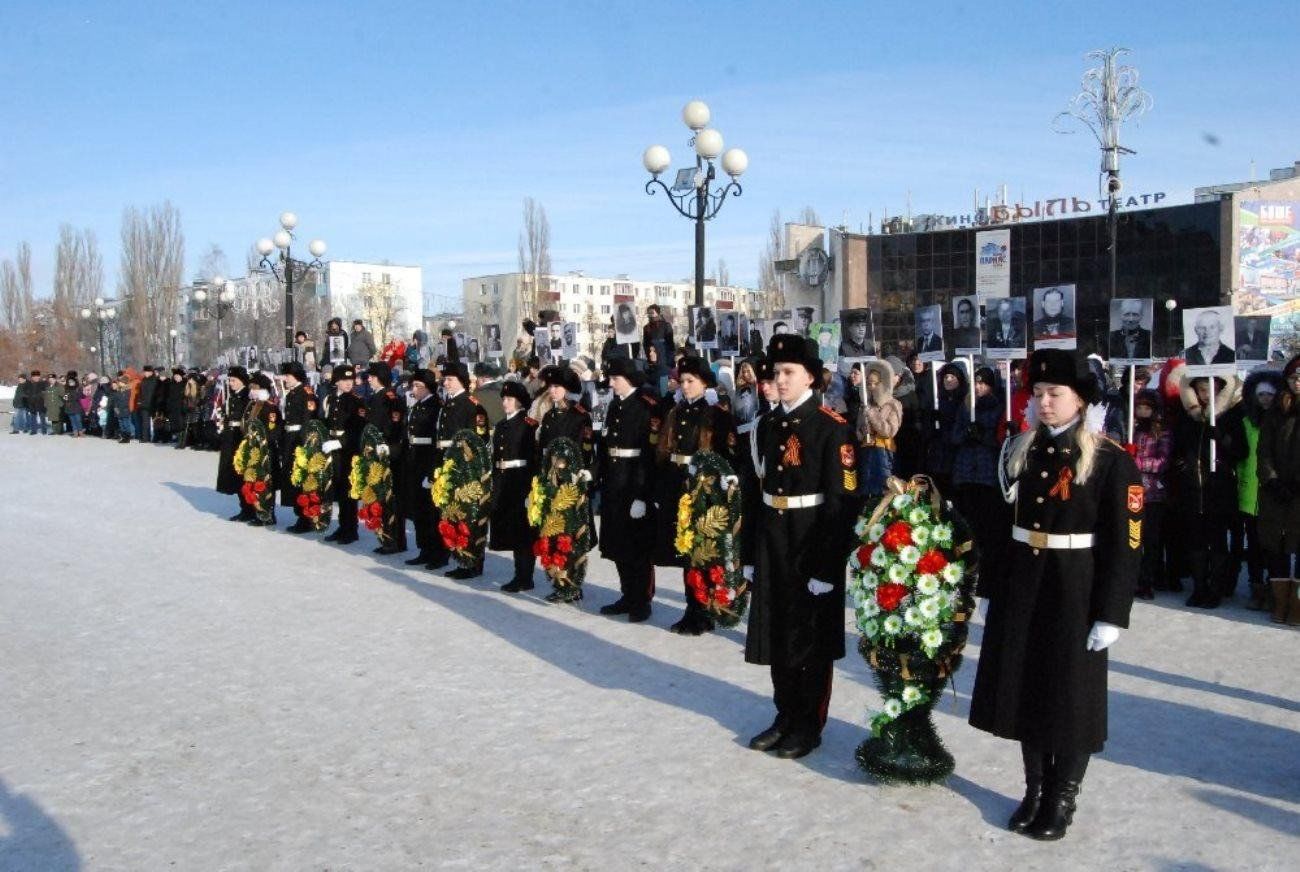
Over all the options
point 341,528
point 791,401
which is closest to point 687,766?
point 791,401

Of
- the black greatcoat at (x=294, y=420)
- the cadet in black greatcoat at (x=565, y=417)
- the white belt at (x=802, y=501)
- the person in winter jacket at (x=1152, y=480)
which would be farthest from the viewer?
the black greatcoat at (x=294, y=420)

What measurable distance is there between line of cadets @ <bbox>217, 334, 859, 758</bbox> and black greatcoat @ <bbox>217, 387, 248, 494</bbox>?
31 millimetres

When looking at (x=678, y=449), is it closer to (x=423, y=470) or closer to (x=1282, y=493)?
(x=423, y=470)

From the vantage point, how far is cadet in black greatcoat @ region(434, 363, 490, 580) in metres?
11.3

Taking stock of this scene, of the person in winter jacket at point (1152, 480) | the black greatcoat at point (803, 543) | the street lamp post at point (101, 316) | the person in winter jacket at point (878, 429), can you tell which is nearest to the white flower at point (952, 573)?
the black greatcoat at point (803, 543)

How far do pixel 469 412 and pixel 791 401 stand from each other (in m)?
5.74

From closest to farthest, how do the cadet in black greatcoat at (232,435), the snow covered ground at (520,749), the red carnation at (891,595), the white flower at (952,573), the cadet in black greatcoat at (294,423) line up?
the snow covered ground at (520,749), the white flower at (952,573), the red carnation at (891,595), the cadet in black greatcoat at (294,423), the cadet in black greatcoat at (232,435)

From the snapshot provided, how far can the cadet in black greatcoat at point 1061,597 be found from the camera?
4801mm

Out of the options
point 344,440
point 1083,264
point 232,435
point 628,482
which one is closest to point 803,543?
point 628,482

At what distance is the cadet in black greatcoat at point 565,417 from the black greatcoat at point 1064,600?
5.38m

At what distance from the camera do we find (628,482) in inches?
373

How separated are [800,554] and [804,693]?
70 cm

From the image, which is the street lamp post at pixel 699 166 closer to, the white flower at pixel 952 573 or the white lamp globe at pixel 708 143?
the white lamp globe at pixel 708 143

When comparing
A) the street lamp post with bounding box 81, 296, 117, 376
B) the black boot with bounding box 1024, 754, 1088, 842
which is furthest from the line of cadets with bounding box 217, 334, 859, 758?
the street lamp post with bounding box 81, 296, 117, 376
